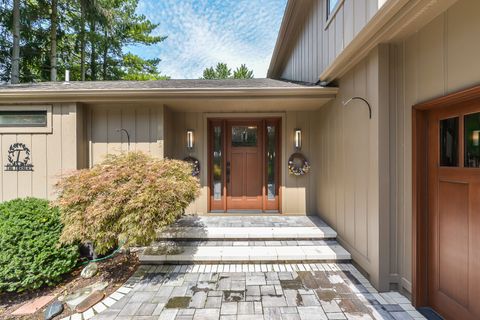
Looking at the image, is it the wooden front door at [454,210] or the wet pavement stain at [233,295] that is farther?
the wet pavement stain at [233,295]

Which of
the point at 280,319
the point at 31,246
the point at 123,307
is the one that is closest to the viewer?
the point at 280,319

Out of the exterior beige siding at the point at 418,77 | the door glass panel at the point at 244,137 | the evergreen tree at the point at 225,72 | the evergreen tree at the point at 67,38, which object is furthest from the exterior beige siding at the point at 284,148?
the evergreen tree at the point at 225,72

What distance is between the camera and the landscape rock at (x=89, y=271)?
2.92 metres

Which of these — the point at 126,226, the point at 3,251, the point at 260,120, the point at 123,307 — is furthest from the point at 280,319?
the point at 260,120

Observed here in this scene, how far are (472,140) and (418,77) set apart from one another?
0.82 m

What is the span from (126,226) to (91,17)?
9985mm

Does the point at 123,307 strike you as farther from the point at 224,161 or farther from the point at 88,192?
the point at 224,161

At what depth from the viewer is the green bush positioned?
8.07ft

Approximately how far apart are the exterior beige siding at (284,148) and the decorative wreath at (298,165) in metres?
0.12

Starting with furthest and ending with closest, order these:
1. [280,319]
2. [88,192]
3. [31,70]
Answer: [31,70], [88,192], [280,319]

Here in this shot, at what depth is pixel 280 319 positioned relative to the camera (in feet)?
7.06

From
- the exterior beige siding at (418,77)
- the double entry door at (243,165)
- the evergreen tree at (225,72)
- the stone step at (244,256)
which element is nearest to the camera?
the exterior beige siding at (418,77)

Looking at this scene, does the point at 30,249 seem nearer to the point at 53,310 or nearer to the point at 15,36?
the point at 53,310

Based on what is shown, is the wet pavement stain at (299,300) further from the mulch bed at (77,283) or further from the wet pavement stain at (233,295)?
the mulch bed at (77,283)
